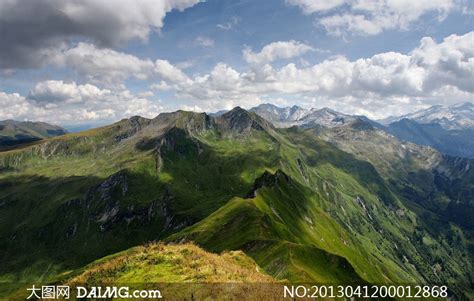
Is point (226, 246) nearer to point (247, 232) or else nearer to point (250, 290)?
point (247, 232)

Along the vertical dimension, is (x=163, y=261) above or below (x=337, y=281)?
above

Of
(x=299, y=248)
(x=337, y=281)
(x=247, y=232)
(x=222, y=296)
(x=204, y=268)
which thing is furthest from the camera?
(x=247, y=232)

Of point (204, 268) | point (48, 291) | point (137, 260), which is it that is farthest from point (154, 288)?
point (48, 291)

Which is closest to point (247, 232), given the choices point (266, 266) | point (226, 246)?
point (226, 246)

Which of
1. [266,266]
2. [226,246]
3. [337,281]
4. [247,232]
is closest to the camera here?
[266,266]

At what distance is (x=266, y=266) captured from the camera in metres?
91.7

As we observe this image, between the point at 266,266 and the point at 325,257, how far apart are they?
30504 millimetres

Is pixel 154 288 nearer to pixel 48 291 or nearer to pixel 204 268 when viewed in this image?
pixel 204 268

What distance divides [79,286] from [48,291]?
156 inches

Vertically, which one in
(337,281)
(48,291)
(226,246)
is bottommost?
(337,281)

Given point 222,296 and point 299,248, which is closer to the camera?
point 222,296

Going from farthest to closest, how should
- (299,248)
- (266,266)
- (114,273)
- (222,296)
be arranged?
(299,248) → (266,266) → (114,273) → (222,296)

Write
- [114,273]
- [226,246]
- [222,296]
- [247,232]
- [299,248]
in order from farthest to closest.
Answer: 1. [247,232]
2. [226,246]
3. [299,248]
4. [114,273]
5. [222,296]

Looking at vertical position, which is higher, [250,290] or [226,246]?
[250,290]
